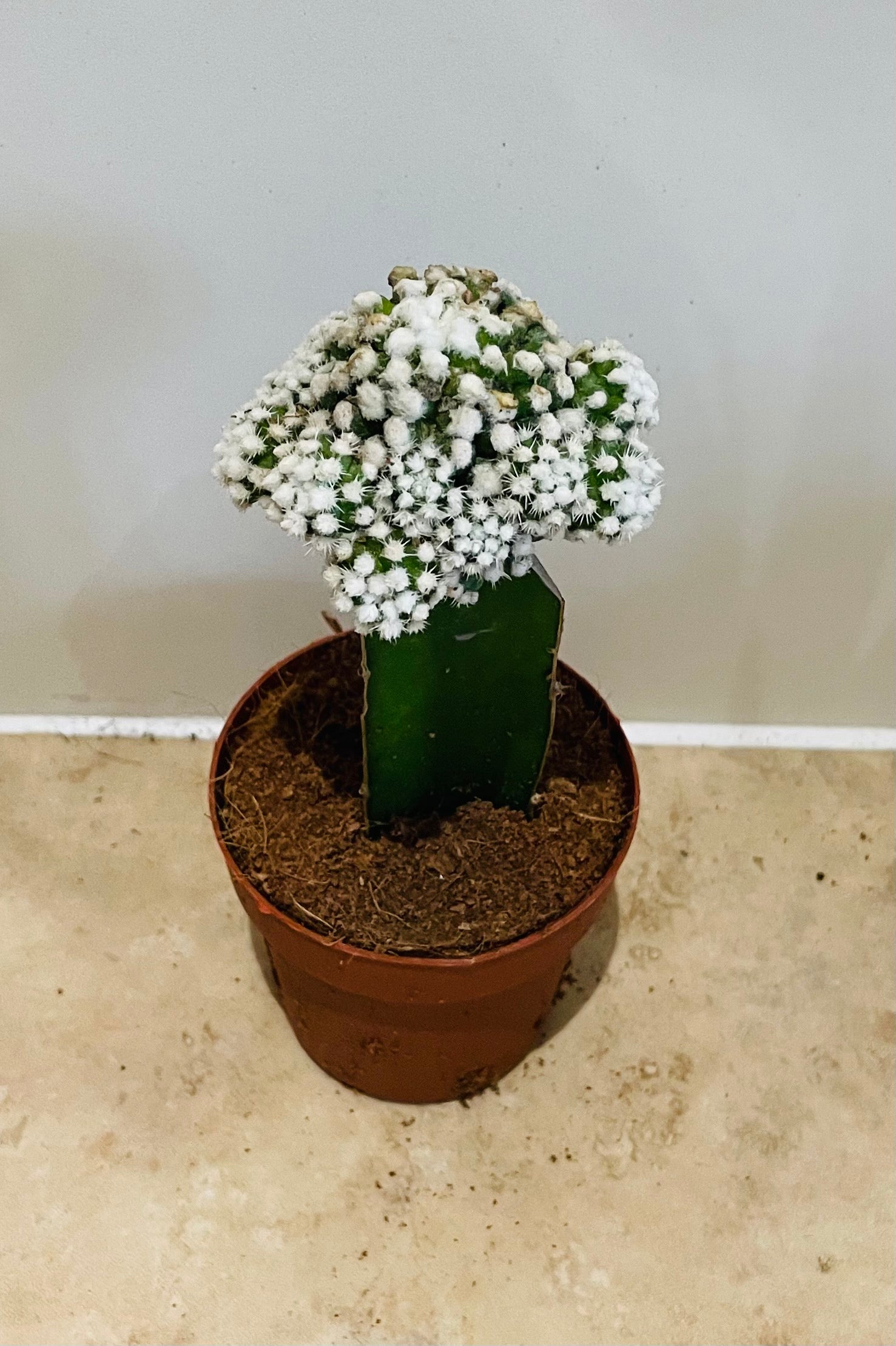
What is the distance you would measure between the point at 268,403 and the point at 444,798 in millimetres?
447

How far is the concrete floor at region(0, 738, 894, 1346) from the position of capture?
3.34 ft

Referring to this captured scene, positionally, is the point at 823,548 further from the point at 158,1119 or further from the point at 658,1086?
the point at 158,1119

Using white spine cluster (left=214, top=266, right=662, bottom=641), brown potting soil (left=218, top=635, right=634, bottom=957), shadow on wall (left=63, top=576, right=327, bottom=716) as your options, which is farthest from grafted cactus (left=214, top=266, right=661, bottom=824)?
shadow on wall (left=63, top=576, right=327, bottom=716)

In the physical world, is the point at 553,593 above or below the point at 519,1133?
above

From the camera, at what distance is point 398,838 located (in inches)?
39.4

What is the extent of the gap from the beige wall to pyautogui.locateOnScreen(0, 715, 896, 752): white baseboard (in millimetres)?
196

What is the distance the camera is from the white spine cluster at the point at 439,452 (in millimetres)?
698

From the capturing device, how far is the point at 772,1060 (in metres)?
1.21

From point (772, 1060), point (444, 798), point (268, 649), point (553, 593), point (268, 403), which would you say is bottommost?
point (772, 1060)

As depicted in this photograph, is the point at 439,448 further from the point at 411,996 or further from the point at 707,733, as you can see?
the point at 707,733

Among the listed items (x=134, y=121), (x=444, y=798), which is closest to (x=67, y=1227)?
(x=444, y=798)

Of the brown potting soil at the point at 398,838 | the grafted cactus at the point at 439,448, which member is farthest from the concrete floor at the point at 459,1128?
the grafted cactus at the point at 439,448

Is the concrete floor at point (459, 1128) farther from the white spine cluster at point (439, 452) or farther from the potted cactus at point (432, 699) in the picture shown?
the white spine cluster at point (439, 452)

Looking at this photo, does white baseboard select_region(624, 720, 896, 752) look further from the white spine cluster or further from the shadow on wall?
the white spine cluster
